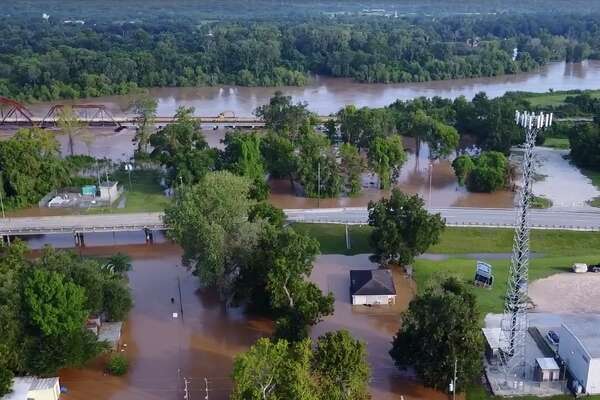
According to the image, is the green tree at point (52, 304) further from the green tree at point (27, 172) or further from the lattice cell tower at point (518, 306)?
the green tree at point (27, 172)

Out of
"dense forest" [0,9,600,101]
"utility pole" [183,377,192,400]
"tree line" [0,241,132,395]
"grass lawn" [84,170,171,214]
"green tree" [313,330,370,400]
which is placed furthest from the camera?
"dense forest" [0,9,600,101]

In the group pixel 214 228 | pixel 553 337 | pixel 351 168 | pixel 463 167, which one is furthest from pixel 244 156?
pixel 553 337

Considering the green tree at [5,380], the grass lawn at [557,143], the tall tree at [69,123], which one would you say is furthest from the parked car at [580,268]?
the tall tree at [69,123]

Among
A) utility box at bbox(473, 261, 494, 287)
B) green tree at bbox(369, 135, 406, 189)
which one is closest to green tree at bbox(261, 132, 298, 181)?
green tree at bbox(369, 135, 406, 189)

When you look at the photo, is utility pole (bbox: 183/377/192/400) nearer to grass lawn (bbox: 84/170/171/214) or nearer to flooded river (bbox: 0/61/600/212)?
grass lawn (bbox: 84/170/171/214)

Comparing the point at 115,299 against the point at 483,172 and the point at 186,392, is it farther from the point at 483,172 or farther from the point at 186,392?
the point at 483,172

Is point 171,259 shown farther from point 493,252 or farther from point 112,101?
point 112,101
